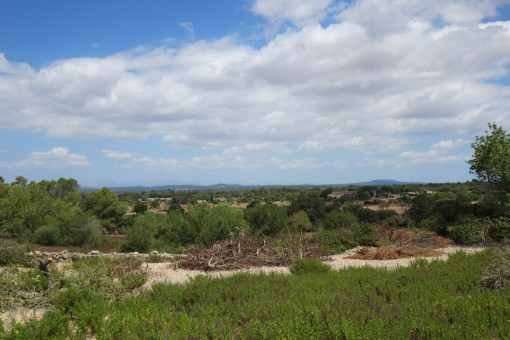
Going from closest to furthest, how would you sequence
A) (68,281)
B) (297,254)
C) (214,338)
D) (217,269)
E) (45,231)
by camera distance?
(214,338) → (68,281) → (217,269) → (297,254) → (45,231)

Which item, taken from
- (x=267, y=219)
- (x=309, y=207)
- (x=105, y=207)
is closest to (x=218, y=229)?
(x=267, y=219)

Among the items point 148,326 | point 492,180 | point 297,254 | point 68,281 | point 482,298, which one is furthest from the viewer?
point 492,180

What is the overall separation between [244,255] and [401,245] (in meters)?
7.58

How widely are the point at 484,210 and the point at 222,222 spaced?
15838mm

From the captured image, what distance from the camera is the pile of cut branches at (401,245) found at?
14.1m

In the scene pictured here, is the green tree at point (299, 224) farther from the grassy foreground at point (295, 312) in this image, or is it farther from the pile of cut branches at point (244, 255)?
the grassy foreground at point (295, 312)

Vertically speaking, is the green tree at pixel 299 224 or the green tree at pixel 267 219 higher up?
the green tree at pixel 267 219

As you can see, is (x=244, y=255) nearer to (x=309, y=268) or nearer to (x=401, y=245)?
(x=309, y=268)

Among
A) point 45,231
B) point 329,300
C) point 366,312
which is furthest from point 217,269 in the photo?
point 45,231

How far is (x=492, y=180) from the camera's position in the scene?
56.4ft

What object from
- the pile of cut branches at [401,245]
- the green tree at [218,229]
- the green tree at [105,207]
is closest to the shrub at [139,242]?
the green tree at [218,229]

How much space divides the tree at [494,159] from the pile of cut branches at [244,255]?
386 inches

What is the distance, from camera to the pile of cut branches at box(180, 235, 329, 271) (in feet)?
38.7

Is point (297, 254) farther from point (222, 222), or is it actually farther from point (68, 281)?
point (68, 281)
